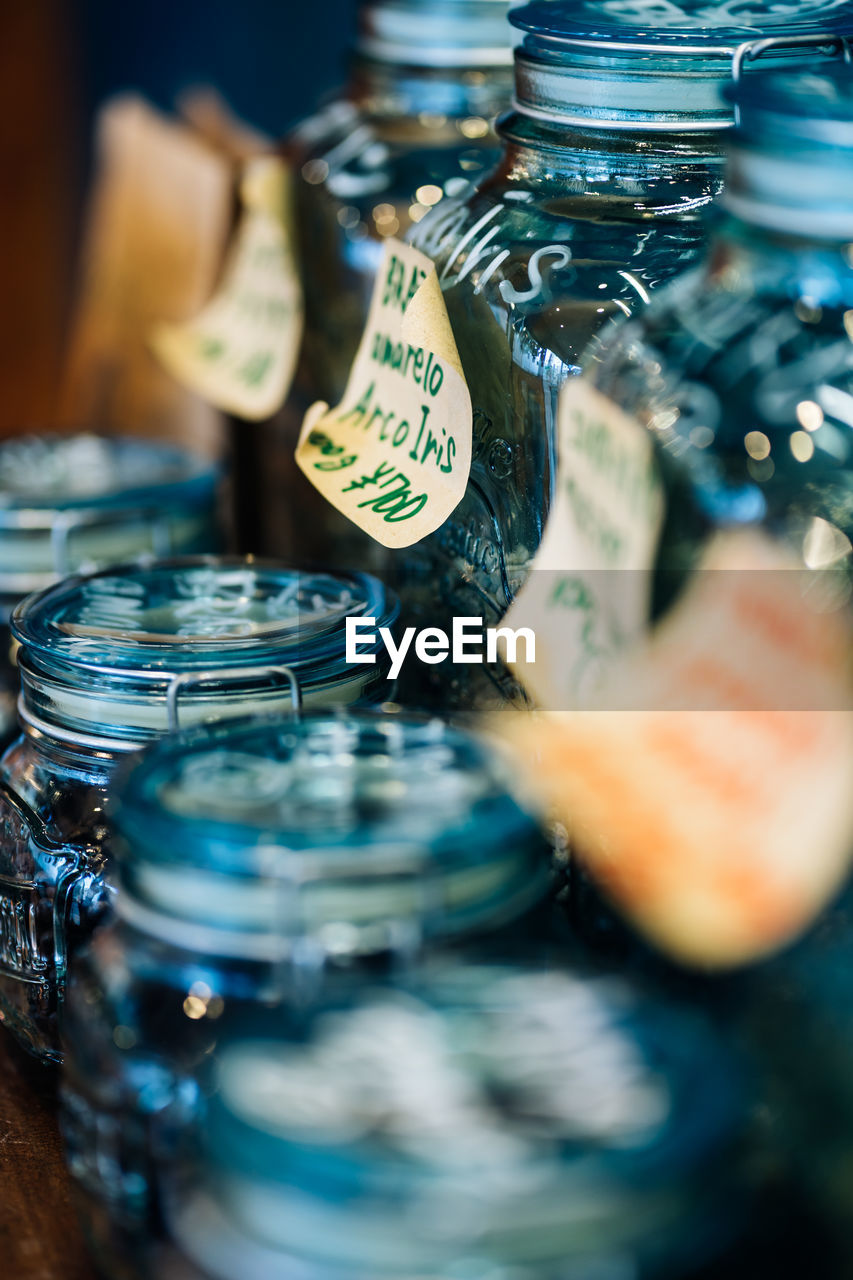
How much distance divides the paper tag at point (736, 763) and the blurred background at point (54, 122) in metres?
1.69

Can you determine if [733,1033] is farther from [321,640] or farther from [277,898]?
[321,640]

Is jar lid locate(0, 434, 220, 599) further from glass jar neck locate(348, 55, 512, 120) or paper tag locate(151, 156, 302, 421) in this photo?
glass jar neck locate(348, 55, 512, 120)

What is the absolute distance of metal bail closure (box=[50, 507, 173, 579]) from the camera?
0.88 m

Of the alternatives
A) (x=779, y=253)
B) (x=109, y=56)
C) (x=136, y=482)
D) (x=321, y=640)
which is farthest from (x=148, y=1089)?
(x=109, y=56)

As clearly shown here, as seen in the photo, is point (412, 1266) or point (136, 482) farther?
point (136, 482)

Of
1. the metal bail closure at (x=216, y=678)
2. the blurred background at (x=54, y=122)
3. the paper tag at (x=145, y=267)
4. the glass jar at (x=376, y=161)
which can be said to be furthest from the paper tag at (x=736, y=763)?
the blurred background at (x=54, y=122)

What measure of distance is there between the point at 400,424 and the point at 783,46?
0.22 meters

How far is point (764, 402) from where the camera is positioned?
46 cm

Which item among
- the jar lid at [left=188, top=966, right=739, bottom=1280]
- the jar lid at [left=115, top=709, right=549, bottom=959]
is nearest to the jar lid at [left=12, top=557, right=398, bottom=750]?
the jar lid at [left=115, top=709, right=549, bottom=959]

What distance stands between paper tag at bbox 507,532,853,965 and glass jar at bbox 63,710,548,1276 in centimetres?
4

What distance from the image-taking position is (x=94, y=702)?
625 mm

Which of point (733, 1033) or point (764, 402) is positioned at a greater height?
point (764, 402)

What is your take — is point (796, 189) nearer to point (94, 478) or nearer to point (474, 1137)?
point (474, 1137)

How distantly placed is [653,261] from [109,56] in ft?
6.28
